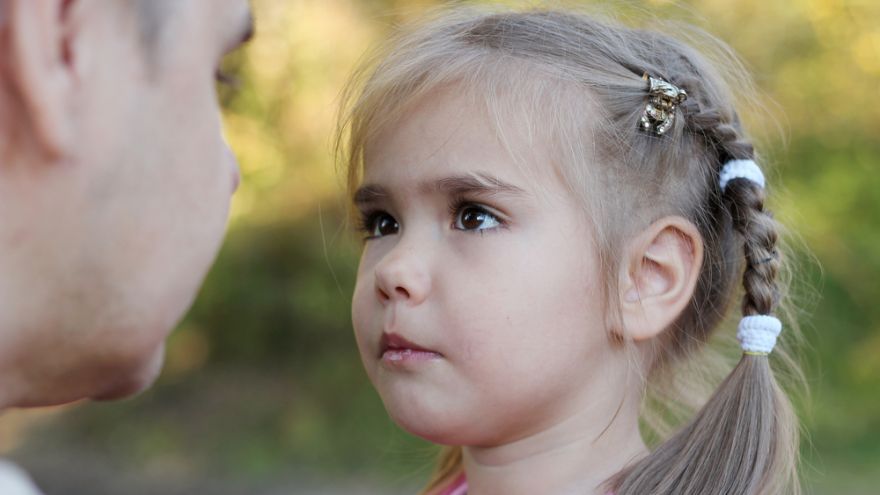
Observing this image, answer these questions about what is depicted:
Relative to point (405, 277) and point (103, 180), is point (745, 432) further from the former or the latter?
point (103, 180)

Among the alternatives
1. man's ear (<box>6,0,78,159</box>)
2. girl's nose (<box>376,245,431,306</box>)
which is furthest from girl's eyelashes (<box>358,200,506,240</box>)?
man's ear (<box>6,0,78,159</box>)

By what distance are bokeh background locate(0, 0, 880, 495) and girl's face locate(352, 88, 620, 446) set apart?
3.17m

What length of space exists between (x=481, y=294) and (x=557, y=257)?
177 mm

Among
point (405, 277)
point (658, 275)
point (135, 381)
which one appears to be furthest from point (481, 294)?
point (135, 381)

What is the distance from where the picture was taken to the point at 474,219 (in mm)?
2283

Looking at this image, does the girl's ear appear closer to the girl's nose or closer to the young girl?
the young girl

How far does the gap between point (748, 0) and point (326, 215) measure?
2.60m

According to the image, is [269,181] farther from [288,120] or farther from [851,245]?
[851,245]

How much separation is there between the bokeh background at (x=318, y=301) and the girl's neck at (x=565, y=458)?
315cm

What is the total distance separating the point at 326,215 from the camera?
6.48m

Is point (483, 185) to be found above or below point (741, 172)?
below

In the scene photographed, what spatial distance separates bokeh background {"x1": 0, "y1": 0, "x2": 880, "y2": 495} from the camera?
19.2 ft

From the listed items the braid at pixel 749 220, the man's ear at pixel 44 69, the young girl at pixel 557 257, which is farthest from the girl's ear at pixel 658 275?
the man's ear at pixel 44 69

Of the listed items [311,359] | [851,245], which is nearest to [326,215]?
[311,359]
